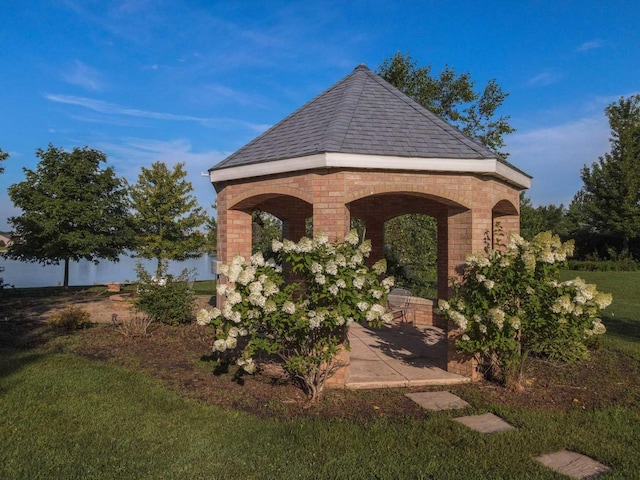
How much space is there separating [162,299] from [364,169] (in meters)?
6.20

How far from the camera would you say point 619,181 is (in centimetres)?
3125

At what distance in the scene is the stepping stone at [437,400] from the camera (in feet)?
17.3

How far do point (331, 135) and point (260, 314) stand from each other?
2.75 metres

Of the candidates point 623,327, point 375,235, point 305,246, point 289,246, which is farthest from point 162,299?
point 623,327

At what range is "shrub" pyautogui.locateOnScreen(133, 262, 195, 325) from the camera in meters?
10.1

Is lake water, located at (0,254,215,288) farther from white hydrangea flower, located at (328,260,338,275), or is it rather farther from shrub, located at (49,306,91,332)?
white hydrangea flower, located at (328,260,338,275)

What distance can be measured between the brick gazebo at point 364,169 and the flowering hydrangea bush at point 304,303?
0.82 m

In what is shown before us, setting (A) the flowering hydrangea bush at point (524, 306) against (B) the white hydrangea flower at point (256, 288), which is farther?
(A) the flowering hydrangea bush at point (524, 306)

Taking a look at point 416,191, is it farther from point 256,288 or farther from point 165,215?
point 165,215

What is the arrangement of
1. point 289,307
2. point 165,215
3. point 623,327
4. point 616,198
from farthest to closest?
point 616,198 < point 165,215 < point 623,327 < point 289,307

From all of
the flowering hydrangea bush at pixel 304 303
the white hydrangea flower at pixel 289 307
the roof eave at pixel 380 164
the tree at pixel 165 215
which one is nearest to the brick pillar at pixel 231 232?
the roof eave at pixel 380 164

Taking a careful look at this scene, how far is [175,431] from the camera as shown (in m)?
4.42

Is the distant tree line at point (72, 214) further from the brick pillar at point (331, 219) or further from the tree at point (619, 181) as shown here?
the tree at point (619, 181)

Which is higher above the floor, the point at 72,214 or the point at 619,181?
the point at 619,181
